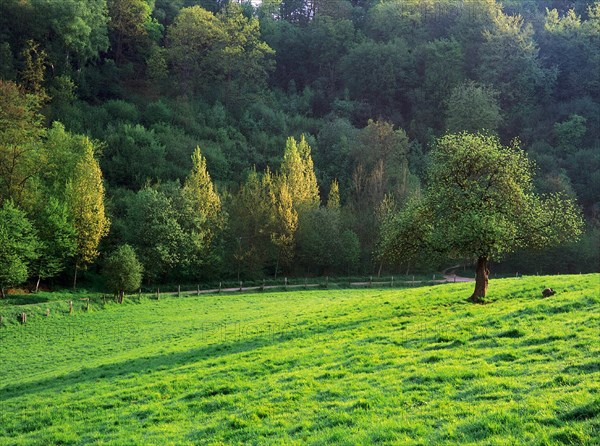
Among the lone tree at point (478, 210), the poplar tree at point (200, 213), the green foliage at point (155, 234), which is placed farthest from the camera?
the poplar tree at point (200, 213)

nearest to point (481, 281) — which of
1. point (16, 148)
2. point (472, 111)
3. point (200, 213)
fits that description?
point (200, 213)

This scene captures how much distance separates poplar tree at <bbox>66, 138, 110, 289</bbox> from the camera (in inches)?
2165

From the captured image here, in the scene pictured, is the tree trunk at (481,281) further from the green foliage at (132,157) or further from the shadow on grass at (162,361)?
the green foliage at (132,157)

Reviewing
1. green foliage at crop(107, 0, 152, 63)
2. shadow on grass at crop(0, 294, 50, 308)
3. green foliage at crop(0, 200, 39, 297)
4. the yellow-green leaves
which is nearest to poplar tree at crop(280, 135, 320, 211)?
the yellow-green leaves

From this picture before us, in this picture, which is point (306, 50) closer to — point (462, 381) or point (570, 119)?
point (570, 119)

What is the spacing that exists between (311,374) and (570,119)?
308ft

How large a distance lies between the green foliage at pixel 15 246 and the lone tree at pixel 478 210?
35.4 m

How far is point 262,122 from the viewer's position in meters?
93.8

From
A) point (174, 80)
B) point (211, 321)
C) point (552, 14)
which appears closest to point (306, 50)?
point (174, 80)

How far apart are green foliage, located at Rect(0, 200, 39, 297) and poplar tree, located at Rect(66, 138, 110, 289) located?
4.68m

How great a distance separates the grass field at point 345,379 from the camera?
11.0 meters

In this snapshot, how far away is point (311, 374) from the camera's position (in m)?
16.8

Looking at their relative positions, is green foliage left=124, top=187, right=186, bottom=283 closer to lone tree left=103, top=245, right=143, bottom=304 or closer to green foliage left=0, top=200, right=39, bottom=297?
lone tree left=103, top=245, right=143, bottom=304

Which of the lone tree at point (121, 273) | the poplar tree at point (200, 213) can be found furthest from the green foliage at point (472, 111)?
the lone tree at point (121, 273)
